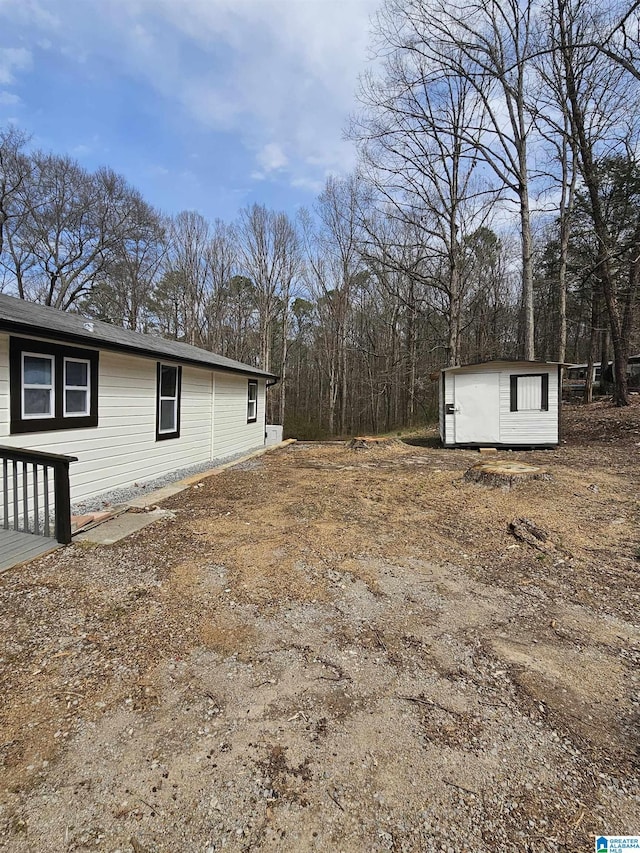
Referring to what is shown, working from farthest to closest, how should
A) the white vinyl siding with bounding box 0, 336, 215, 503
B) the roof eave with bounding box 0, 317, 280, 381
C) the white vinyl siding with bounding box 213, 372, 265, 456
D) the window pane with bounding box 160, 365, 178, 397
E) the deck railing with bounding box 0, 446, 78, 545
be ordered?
the white vinyl siding with bounding box 213, 372, 265, 456 < the window pane with bounding box 160, 365, 178, 397 < the white vinyl siding with bounding box 0, 336, 215, 503 < the roof eave with bounding box 0, 317, 280, 381 < the deck railing with bounding box 0, 446, 78, 545

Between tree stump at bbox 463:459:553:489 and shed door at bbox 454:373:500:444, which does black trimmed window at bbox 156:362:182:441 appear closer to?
tree stump at bbox 463:459:553:489

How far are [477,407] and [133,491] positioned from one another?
324 inches

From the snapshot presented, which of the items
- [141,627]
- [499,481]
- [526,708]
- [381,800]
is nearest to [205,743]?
[381,800]

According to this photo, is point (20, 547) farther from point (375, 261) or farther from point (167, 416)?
point (375, 261)

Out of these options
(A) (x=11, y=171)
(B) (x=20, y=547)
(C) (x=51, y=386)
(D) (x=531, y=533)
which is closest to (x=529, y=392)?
(D) (x=531, y=533)

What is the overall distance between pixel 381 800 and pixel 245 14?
11.8 metres

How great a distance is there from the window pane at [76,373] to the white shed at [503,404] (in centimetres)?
811

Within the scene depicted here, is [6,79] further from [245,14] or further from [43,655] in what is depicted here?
[43,655]

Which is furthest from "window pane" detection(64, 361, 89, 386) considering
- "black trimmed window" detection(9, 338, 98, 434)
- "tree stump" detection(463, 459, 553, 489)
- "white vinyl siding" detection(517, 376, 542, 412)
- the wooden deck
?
"white vinyl siding" detection(517, 376, 542, 412)

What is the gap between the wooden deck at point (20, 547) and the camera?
3464 mm

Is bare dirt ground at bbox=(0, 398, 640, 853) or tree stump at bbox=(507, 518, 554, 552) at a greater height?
tree stump at bbox=(507, 518, 554, 552)

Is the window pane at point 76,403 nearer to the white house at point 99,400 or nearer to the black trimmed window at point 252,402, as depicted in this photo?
the white house at point 99,400

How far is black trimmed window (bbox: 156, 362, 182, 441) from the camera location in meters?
7.07

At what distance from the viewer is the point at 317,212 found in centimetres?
2200
